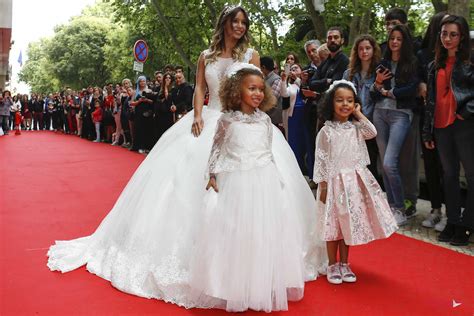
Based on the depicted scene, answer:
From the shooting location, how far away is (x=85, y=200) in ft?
21.5

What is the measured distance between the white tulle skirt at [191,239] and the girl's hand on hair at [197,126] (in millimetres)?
44

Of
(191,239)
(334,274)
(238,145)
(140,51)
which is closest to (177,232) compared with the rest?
(191,239)

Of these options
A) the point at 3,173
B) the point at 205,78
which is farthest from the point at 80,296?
the point at 3,173

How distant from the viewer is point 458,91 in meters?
4.67

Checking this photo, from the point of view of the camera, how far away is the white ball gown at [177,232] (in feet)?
10.4

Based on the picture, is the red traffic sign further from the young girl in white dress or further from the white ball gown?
the young girl in white dress

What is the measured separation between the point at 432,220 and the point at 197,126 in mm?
2745

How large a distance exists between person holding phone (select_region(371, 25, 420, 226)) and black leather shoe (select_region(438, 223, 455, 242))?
0.53 m

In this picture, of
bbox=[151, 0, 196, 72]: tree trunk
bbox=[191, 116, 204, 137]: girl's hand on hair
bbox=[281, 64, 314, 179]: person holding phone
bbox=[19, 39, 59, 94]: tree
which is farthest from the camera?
bbox=[19, 39, 59, 94]: tree

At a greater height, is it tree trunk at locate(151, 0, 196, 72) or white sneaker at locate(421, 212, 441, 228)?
tree trunk at locate(151, 0, 196, 72)

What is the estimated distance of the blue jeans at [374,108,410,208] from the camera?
5.27 meters

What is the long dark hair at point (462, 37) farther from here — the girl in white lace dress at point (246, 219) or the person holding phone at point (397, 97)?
the girl in white lace dress at point (246, 219)

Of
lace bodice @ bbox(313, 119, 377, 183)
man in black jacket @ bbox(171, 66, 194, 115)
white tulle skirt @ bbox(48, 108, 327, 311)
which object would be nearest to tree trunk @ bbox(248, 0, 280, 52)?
man in black jacket @ bbox(171, 66, 194, 115)

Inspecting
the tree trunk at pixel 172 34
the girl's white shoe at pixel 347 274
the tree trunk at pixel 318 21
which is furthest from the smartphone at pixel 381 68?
the tree trunk at pixel 172 34
